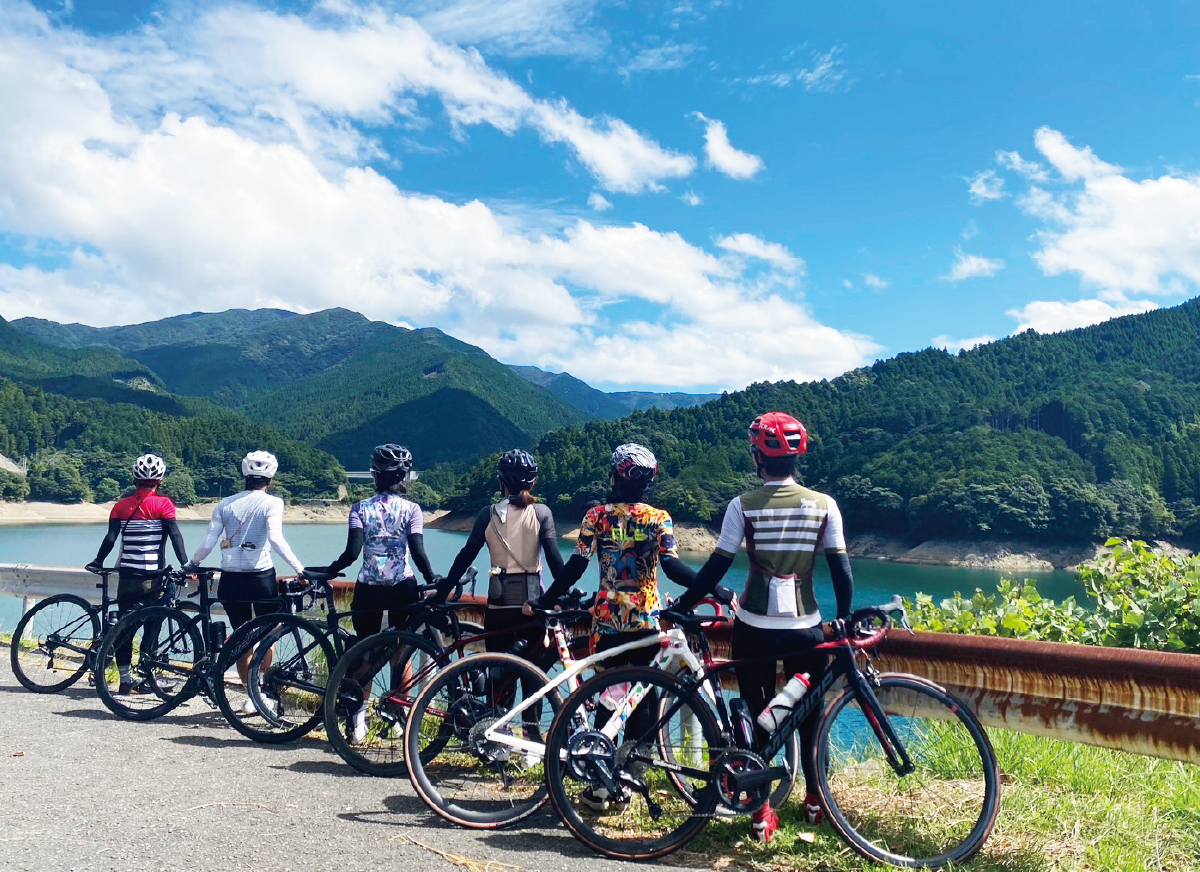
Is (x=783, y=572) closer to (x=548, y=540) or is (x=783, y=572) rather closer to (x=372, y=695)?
(x=548, y=540)

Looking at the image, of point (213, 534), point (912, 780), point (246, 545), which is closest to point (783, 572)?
point (912, 780)

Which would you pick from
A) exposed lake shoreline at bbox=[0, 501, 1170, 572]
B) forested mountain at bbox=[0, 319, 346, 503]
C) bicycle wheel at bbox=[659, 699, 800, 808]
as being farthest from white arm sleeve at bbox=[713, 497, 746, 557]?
forested mountain at bbox=[0, 319, 346, 503]

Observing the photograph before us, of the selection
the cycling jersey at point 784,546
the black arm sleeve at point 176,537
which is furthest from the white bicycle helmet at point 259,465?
the cycling jersey at point 784,546

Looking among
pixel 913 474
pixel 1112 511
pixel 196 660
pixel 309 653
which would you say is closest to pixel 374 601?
pixel 309 653

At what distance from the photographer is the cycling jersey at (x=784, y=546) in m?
3.80

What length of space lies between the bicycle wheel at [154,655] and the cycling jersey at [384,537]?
5.40 ft

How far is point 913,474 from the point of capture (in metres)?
96.1

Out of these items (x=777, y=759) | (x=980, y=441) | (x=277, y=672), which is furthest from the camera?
(x=980, y=441)

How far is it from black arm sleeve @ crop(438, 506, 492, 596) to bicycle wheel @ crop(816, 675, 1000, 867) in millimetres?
1924

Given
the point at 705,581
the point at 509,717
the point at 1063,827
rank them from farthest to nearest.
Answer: the point at 509,717 < the point at 705,581 < the point at 1063,827

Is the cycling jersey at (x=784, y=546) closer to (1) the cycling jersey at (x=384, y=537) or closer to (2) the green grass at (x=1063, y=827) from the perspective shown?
(2) the green grass at (x=1063, y=827)

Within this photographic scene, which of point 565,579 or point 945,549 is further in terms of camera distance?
point 945,549

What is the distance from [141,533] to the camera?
675 cm

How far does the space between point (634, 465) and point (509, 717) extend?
126 cm
